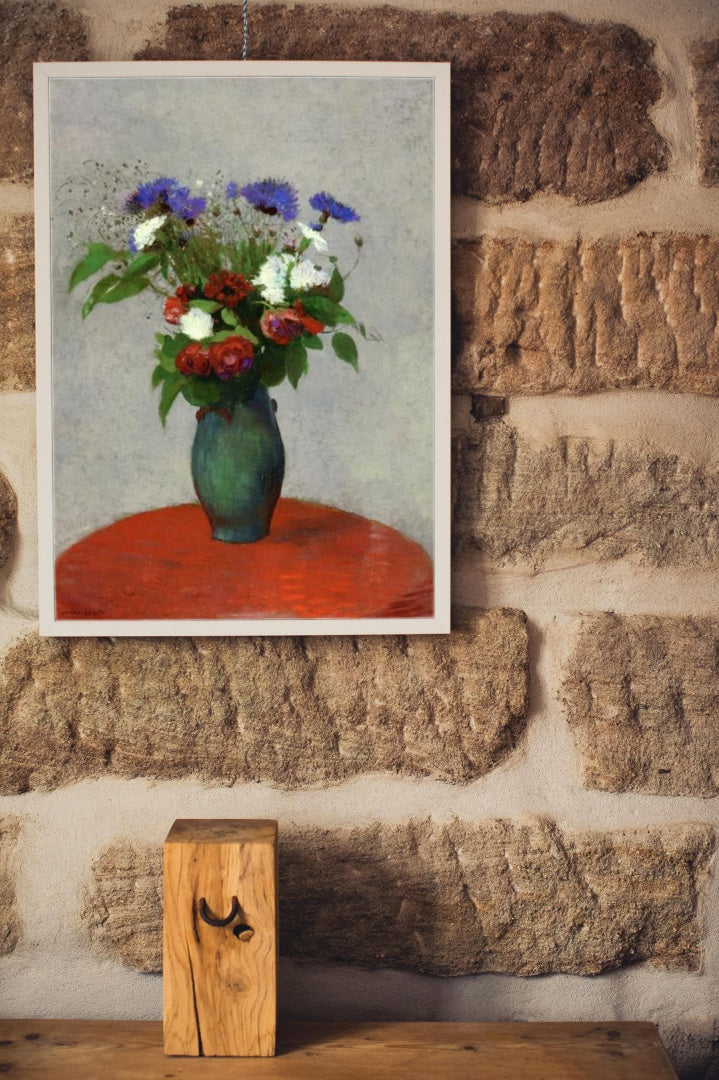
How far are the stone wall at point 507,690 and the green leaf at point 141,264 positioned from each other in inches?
5.4

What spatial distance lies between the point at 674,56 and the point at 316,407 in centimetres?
62

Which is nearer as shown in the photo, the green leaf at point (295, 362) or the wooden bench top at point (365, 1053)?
the wooden bench top at point (365, 1053)

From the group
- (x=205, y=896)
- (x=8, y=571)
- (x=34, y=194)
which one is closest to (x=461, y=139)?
(x=34, y=194)

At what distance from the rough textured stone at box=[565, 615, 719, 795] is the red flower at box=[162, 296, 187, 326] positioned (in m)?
0.62

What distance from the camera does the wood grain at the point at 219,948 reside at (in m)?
1.04

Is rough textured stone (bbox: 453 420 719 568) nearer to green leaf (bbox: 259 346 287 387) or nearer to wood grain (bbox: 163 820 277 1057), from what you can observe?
green leaf (bbox: 259 346 287 387)

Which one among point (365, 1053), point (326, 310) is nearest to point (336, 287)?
point (326, 310)

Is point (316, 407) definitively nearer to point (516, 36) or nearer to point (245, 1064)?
point (516, 36)

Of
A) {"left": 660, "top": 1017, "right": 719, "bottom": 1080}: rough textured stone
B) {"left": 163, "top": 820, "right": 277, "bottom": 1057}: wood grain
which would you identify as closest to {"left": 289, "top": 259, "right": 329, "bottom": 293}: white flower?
{"left": 163, "top": 820, "right": 277, "bottom": 1057}: wood grain

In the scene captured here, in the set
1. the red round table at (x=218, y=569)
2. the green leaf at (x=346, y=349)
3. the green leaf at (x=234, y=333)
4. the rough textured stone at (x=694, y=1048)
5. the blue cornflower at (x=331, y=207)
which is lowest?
the rough textured stone at (x=694, y=1048)

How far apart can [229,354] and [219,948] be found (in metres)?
0.67

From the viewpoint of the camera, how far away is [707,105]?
1184 millimetres

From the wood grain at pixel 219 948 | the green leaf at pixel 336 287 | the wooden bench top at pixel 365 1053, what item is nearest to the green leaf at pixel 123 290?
the green leaf at pixel 336 287

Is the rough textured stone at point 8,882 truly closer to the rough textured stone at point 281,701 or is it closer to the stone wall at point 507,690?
the stone wall at point 507,690
